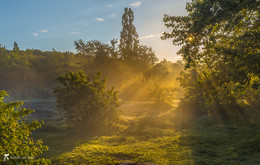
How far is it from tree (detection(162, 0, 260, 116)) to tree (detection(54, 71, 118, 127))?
328 inches

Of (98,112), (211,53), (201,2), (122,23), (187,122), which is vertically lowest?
(187,122)

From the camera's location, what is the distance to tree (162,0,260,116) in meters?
9.22

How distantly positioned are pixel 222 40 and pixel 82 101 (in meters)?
11.5

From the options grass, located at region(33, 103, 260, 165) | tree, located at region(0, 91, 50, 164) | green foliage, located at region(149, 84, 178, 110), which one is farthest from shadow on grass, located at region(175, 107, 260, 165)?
green foliage, located at region(149, 84, 178, 110)

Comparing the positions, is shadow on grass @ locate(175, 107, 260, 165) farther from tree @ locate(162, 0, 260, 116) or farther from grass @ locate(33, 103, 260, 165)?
tree @ locate(162, 0, 260, 116)

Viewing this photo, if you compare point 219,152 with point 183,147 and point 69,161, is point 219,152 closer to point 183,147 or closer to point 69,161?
point 183,147

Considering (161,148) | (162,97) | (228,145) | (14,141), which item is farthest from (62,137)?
(162,97)

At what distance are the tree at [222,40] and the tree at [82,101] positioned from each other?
328 inches

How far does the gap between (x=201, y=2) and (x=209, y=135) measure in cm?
901

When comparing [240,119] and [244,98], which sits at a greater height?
[244,98]

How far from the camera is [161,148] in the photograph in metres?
12.2

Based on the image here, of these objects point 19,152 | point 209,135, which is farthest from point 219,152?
point 19,152

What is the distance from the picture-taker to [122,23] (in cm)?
5484

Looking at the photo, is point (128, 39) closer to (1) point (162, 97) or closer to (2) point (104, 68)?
(2) point (104, 68)
